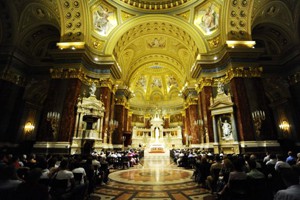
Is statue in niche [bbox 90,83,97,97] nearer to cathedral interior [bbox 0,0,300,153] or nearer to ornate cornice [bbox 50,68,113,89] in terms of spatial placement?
cathedral interior [bbox 0,0,300,153]

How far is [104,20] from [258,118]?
51.6ft

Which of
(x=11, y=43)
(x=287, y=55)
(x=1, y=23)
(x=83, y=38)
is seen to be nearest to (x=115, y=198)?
(x=83, y=38)

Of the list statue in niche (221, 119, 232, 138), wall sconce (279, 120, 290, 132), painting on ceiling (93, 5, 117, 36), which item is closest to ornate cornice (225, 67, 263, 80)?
statue in niche (221, 119, 232, 138)

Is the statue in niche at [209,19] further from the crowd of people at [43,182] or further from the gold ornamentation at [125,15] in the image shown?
the crowd of people at [43,182]

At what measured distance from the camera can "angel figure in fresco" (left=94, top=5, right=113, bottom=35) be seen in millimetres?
14839

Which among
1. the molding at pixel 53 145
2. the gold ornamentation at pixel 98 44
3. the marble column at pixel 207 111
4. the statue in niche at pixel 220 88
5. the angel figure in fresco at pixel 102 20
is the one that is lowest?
the molding at pixel 53 145

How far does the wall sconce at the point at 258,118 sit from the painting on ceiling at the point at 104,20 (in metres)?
14.8

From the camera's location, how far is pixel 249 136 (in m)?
10.9

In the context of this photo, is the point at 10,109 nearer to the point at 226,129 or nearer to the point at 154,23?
the point at 154,23

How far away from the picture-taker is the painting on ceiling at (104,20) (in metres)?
14.8

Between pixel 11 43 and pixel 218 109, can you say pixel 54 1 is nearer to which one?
pixel 11 43

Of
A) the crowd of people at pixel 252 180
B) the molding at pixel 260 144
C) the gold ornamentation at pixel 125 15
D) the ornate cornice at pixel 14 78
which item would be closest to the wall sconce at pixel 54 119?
the ornate cornice at pixel 14 78

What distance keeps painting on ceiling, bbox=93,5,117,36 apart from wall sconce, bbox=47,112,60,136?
8689 mm

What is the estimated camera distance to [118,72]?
54.4 ft
